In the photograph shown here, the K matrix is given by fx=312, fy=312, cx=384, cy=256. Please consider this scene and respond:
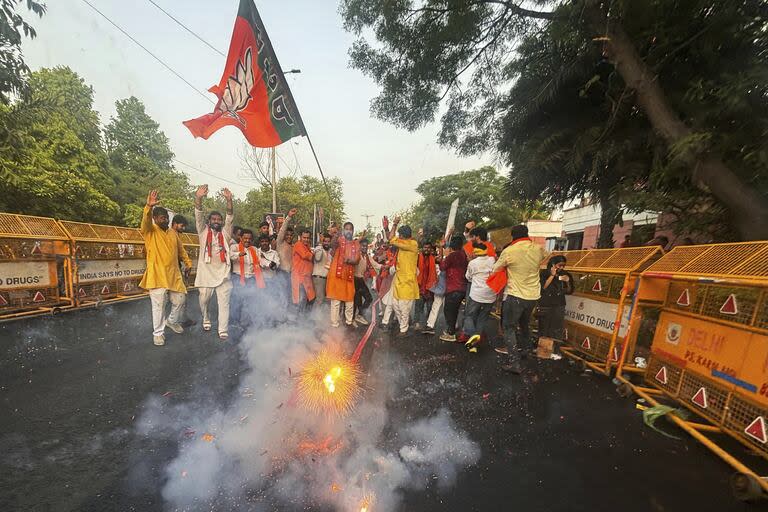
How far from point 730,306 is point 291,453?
4.51m

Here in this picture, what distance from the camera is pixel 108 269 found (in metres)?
8.05

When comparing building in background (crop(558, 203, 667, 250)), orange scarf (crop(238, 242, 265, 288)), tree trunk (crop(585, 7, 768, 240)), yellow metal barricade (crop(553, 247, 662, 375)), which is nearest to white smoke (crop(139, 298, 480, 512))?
orange scarf (crop(238, 242, 265, 288))

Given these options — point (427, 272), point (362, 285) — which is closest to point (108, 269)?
point (362, 285)

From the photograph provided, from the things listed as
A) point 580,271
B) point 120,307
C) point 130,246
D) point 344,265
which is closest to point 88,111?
point 130,246

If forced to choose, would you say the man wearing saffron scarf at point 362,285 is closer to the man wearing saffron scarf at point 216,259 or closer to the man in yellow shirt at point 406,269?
the man in yellow shirt at point 406,269

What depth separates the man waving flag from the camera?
17.4ft

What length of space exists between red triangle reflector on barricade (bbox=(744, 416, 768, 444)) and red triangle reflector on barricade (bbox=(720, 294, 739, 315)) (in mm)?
1002

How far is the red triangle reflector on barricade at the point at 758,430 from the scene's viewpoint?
270 centimetres

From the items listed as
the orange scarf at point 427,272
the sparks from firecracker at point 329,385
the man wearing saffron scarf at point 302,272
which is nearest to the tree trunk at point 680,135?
the orange scarf at point 427,272

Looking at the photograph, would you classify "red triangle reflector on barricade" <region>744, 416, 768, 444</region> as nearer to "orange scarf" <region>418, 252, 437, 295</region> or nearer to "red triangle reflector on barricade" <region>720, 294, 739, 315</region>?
"red triangle reflector on barricade" <region>720, 294, 739, 315</region>

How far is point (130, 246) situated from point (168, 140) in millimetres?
39091

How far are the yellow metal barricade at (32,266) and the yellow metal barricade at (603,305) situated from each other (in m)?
10.3

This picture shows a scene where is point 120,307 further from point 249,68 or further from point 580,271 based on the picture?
point 580,271

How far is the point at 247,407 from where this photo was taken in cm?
314
